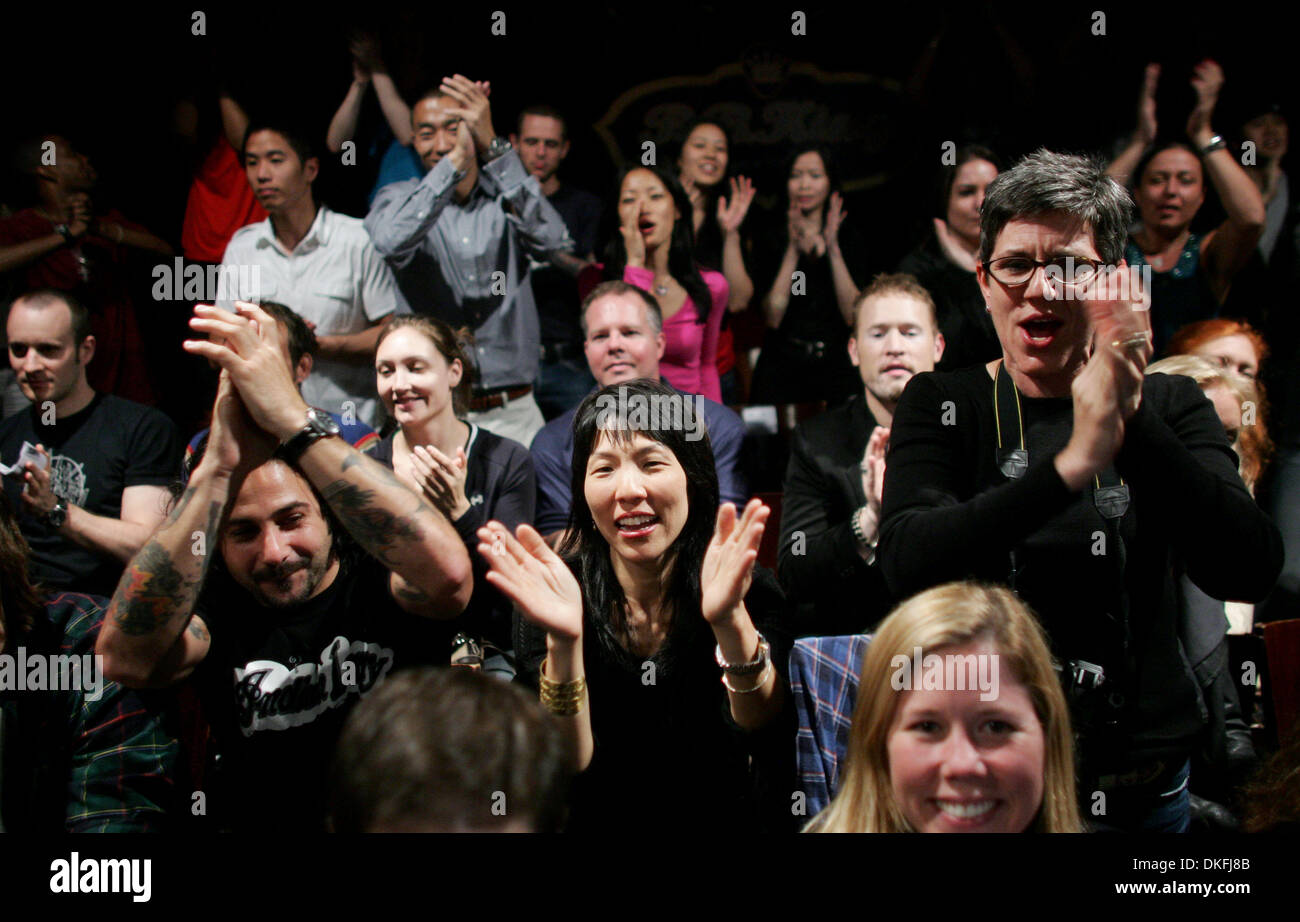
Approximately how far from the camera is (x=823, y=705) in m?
1.96

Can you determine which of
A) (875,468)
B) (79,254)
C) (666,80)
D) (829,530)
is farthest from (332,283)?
(875,468)

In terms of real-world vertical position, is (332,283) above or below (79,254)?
below

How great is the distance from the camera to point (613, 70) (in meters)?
4.37

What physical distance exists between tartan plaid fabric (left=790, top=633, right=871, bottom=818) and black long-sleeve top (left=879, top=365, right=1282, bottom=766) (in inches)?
16.6

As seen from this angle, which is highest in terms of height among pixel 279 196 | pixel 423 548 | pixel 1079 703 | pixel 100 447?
pixel 279 196

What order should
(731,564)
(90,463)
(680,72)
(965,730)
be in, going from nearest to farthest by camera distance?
(965,730)
(731,564)
(90,463)
(680,72)

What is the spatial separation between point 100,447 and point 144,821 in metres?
1.58

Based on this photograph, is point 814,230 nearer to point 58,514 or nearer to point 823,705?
point 823,705
